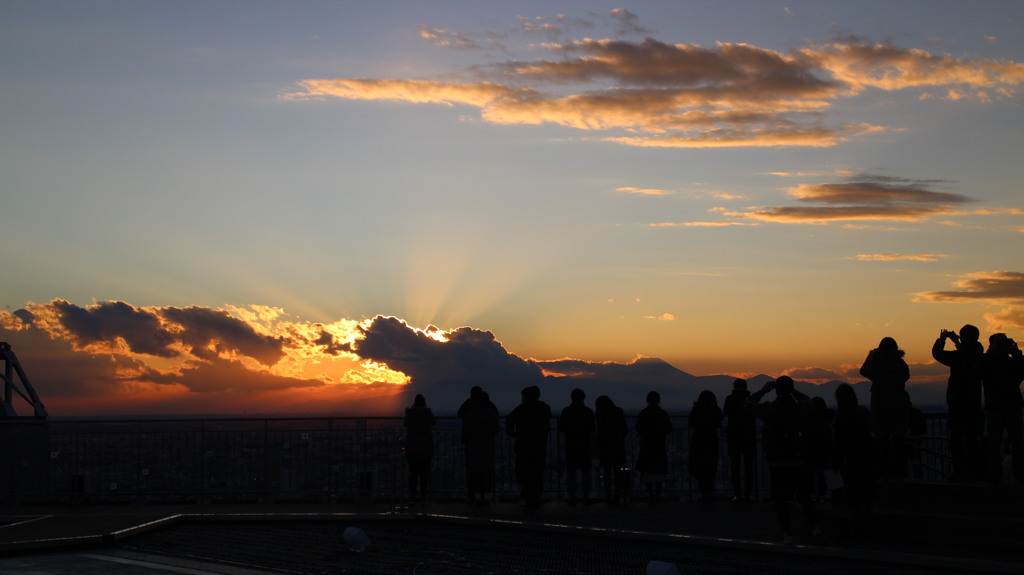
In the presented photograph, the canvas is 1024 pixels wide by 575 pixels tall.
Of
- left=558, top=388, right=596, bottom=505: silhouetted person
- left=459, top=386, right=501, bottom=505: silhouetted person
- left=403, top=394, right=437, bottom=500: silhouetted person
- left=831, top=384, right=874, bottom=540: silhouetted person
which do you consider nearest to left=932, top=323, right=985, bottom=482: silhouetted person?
left=831, top=384, right=874, bottom=540: silhouetted person

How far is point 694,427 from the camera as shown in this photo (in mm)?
18531

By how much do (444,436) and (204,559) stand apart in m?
7.35

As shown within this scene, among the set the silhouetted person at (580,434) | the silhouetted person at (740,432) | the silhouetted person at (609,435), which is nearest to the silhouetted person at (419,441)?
the silhouetted person at (580,434)

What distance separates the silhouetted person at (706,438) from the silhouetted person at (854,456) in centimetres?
475

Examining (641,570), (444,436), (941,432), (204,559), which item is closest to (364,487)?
(444,436)

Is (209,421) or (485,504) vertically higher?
(209,421)

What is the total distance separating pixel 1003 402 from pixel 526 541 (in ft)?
22.2

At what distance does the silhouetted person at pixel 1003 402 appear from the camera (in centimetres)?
1395

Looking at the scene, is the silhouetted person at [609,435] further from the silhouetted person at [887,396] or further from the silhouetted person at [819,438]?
the silhouetted person at [819,438]

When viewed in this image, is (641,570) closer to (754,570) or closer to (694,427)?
(754,570)

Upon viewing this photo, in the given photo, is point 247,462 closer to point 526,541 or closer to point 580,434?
point 580,434

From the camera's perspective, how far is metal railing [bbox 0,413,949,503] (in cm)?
1953

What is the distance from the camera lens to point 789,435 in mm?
13203

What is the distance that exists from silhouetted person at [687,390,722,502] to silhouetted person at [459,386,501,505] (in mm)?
3566
